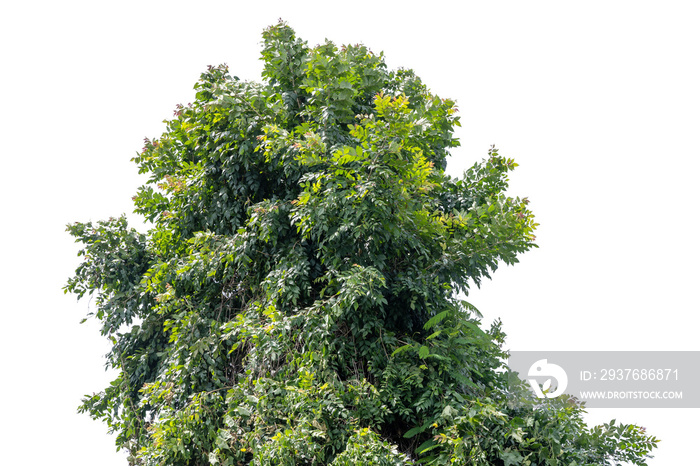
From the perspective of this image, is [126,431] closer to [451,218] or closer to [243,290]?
[243,290]

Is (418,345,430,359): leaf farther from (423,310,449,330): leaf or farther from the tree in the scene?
(423,310,449,330): leaf

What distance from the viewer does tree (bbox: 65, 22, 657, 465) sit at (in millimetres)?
7789

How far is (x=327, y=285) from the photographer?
8.59m

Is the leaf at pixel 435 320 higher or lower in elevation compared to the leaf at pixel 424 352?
higher

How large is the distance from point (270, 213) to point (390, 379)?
9.49 ft

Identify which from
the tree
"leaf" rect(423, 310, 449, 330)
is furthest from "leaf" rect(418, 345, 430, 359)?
"leaf" rect(423, 310, 449, 330)

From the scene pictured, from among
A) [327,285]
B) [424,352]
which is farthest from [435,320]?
[327,285]

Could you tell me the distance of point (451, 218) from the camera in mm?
9031

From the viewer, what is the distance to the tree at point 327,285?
779 cm

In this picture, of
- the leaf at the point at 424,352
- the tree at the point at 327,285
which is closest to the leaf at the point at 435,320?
the tree at the point at 327,285

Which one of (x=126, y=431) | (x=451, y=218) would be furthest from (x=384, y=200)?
(x=126, y=431)

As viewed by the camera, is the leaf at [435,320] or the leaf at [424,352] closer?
the leaf at [424,352]

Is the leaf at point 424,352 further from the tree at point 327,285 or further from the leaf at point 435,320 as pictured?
the leaf at point 435,320

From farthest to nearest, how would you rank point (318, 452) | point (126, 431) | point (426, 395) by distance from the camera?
1. point (126, 431)
2. point (426, 395)
3. point (318, 452)
